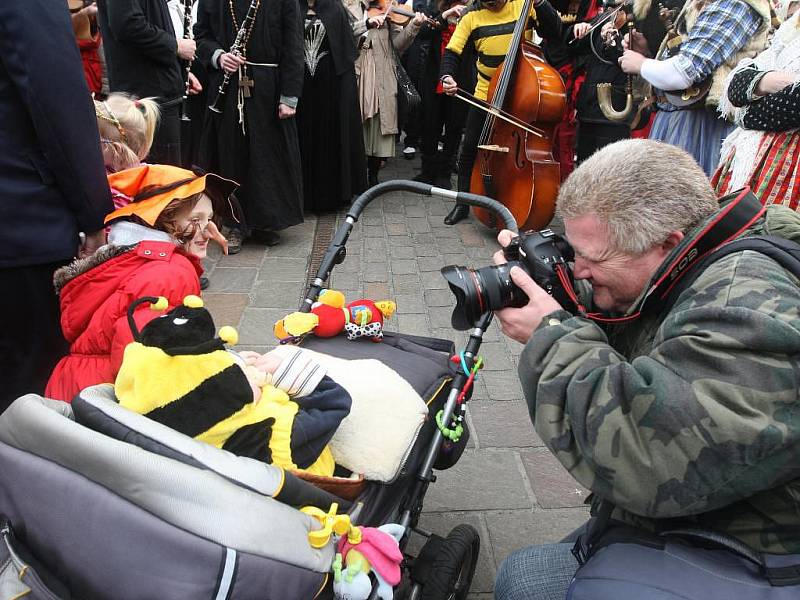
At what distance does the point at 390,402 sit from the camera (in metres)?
1.67

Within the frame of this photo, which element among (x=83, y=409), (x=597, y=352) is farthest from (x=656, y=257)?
(x=83, y=409)

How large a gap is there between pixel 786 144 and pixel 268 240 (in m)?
3.56

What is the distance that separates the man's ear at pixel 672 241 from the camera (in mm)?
1303

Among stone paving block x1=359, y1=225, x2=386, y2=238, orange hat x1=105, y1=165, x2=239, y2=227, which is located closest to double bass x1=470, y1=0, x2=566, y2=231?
stone paving block x1=359, y1=225, x2=386, y2=238

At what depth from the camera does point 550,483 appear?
2596 millimetres

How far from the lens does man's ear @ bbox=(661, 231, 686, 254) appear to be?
4.27ft

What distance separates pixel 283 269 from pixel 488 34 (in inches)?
97.4

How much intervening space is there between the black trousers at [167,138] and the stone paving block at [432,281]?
1.89 m

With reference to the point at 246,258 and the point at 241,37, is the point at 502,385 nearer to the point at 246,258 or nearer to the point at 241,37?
the point at 246,258

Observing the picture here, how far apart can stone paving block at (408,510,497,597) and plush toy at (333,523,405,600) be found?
935mm

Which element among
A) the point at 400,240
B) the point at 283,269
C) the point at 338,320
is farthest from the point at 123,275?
the point at 400,240

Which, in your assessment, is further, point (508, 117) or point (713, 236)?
point (508, 117)

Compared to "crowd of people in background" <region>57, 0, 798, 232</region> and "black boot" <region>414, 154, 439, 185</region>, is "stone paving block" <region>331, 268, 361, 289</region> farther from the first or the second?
"black boot" <region>414, 154, 439, 185</region>

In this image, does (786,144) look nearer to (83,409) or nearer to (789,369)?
(789,369)
